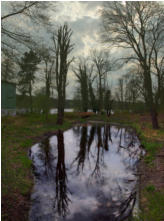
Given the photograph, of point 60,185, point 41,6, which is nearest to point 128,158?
point 60,185

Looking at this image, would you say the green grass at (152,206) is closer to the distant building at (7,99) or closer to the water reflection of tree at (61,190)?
the water reflection of tree at (61,190)

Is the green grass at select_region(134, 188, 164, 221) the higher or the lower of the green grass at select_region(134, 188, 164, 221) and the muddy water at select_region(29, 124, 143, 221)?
the higher

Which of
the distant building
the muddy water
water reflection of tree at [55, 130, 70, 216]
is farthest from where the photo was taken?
the distant building

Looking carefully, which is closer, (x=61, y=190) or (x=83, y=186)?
(x=61, y=190)

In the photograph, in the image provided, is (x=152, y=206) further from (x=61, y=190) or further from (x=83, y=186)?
(x=61, y=190)

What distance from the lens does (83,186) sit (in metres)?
6.41

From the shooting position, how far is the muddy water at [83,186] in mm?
4811

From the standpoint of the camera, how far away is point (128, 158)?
977cm

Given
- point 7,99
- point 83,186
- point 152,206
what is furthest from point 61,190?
point 7,99

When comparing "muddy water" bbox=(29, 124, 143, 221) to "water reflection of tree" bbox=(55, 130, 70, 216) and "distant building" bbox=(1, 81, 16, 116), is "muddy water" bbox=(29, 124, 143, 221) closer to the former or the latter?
"water reflection of tree" bbox=(55, 130, 70, 216)

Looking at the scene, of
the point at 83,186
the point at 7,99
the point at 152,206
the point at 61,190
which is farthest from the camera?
the point at 7,99

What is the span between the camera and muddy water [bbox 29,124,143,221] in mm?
4811

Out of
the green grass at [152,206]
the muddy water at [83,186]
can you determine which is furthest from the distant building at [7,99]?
the green grass at [152,206]

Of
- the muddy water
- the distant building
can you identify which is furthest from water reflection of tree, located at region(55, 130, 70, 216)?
the distant building
